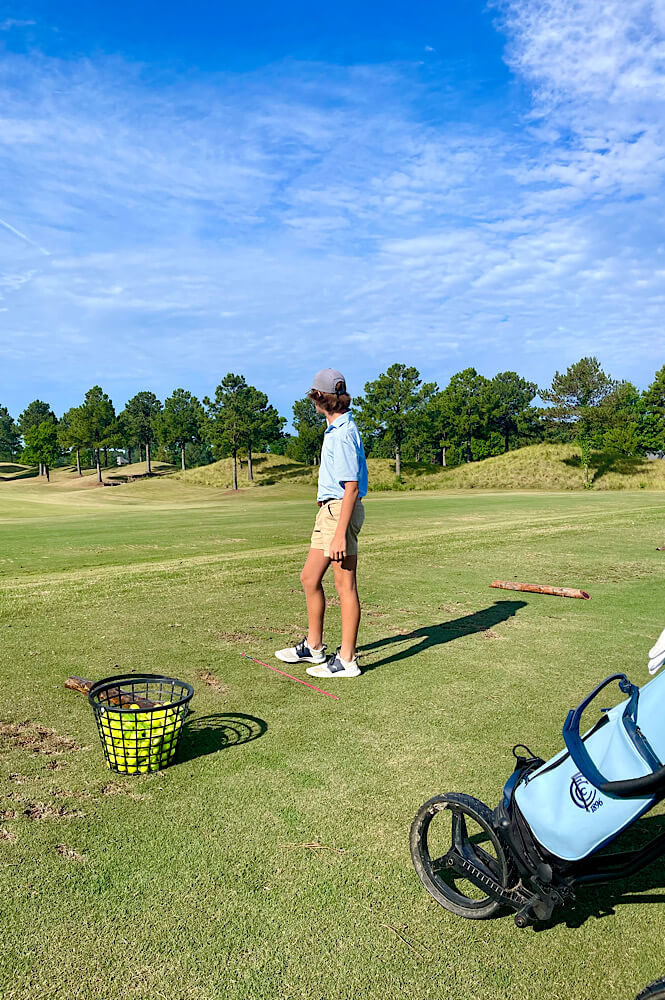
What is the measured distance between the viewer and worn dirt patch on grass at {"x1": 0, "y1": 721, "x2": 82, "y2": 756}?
448 cm

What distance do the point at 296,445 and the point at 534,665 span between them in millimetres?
100843

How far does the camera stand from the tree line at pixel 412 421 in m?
80.9

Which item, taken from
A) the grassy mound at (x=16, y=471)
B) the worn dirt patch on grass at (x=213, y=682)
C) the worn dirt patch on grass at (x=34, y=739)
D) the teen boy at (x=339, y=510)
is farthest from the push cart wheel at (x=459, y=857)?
the grassy mound at (x=16, y=471)

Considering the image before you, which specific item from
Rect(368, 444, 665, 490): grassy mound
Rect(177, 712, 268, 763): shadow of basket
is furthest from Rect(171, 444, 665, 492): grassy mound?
Rect(177, 712, 268, 763): shadow of basket

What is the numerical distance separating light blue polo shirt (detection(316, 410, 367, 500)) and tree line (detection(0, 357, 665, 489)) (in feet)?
221

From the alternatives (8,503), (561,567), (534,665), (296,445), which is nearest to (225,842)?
(534,665)

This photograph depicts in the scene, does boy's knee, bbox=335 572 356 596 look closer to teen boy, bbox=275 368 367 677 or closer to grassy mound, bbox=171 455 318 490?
teen boy, bbox=275 368 367 677

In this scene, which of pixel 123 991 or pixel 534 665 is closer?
pixel 123 991

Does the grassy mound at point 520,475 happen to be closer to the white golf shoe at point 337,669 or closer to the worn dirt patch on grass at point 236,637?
the worn dirt patch on grass at point 236,637

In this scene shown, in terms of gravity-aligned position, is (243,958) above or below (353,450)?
→ below

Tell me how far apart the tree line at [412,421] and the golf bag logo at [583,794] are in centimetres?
A: 7041

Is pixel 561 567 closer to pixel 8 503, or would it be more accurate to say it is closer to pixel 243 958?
pixel 243 958

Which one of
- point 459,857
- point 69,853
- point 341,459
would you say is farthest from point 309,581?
point 459,857

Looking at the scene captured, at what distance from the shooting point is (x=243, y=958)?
2.55 m
